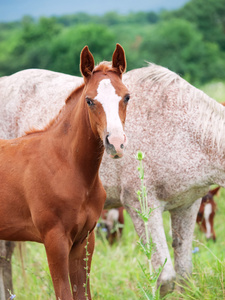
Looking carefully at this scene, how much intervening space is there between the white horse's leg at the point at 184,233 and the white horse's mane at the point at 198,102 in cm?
70

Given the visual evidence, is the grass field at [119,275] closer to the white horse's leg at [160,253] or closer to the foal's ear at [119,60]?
the white horse's leg at [160,253]

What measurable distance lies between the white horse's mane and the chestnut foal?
1091 millimetres

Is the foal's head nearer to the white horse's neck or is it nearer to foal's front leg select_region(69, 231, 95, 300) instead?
foal's front leg select_region(69, 231, 95, 300)

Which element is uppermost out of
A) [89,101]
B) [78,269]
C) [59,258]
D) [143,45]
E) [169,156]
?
[143,45]

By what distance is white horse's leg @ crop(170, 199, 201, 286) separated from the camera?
161 inches

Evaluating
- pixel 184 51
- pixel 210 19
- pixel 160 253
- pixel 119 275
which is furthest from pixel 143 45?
pixel 160 253

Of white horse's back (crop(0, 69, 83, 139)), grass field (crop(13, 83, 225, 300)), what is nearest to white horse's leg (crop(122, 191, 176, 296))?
grass field (crop(13, 83, 225, 300))

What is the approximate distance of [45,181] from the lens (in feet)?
9.35

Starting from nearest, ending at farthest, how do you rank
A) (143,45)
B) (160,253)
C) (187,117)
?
(160,253)
(187,117)
(143,45)

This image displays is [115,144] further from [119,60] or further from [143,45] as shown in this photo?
[143,45]

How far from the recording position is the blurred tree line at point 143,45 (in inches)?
1735

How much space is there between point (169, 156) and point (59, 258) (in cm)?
135

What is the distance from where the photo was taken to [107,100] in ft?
8.65

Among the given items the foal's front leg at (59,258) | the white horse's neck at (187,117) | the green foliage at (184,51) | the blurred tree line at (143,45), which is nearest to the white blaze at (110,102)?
the foal's front leg at (59,258)
